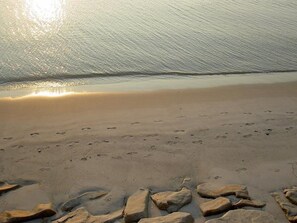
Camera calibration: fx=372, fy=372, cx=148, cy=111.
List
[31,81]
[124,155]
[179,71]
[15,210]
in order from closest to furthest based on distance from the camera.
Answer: [15,210] < [124,155] < [31,81] < [179,71]

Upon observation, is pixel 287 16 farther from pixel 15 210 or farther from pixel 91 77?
pixel 15 210

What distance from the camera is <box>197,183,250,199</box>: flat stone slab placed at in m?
3.67

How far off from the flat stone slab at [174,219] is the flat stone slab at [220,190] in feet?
1.47

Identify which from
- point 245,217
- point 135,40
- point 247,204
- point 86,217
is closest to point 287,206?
point 247,204

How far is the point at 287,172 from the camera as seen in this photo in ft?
13.5

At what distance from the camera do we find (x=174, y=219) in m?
3.29

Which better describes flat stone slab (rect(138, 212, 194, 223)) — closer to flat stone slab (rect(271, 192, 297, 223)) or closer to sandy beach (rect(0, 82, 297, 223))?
sandy beach (rect(0, 82, 297, 223))

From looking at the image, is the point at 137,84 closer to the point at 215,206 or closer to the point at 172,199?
the point at 172,199

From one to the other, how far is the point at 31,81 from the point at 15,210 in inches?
159

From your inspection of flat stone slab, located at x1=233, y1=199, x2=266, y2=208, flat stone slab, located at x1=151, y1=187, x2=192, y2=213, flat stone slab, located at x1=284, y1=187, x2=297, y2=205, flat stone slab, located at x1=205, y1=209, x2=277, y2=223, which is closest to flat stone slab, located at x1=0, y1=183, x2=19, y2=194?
flat stone slab, located at x1=151, y1=187, x2=192, y2=213

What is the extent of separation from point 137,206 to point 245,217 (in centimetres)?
99

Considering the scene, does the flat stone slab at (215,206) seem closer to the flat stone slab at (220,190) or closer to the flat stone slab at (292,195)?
the flat stone slab at (220,190)

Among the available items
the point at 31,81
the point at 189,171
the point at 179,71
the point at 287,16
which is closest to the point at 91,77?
the point at 31,81

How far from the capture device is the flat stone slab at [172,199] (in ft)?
11.6
